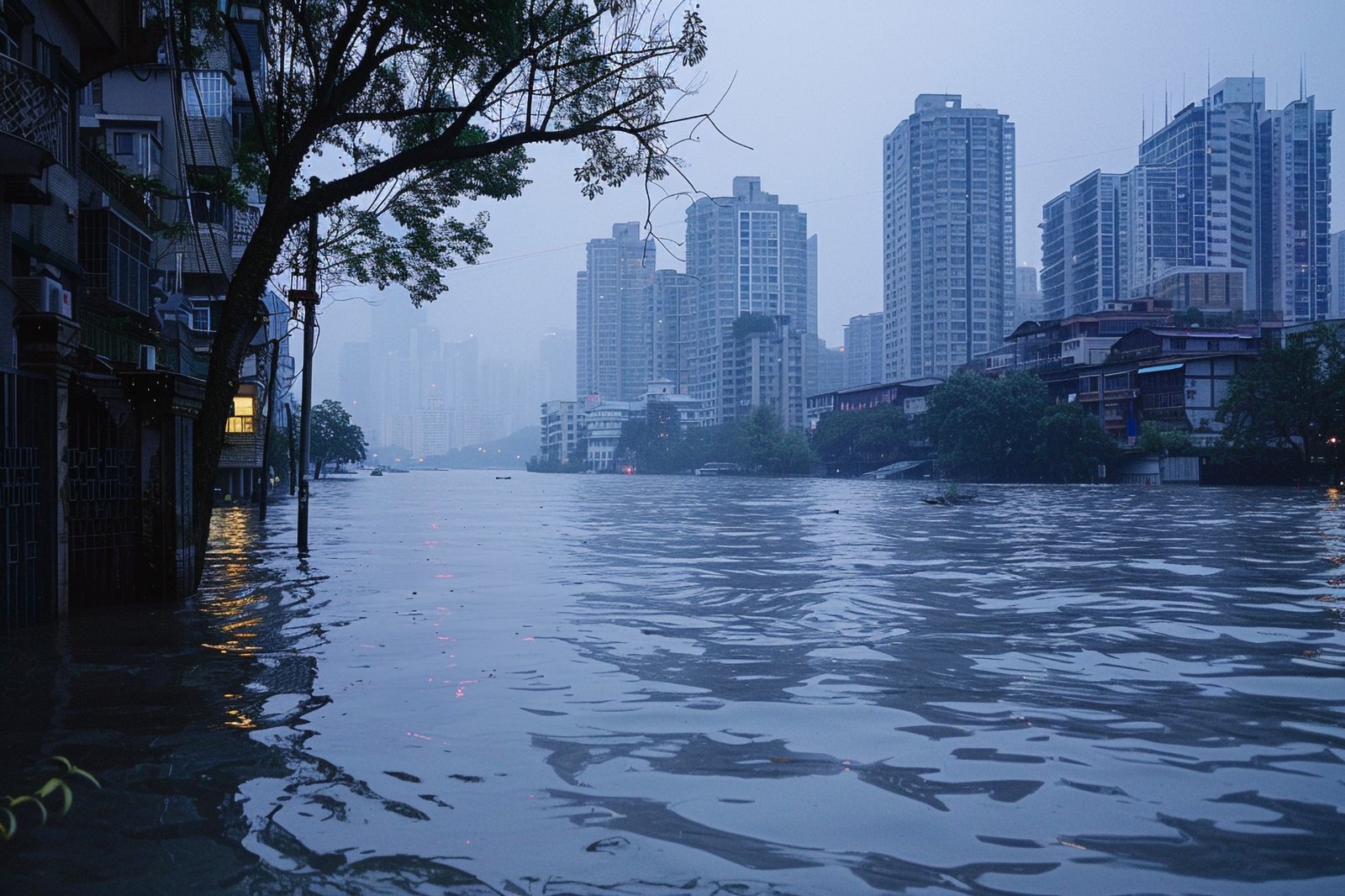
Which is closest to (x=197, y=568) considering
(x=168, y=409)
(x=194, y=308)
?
(x=168, y=409)

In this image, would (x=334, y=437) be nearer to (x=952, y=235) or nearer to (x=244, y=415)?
(x=244, y=415)

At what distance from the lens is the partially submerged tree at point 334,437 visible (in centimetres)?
8250

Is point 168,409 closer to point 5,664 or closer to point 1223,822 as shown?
point 5,664

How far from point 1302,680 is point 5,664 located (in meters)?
10.0

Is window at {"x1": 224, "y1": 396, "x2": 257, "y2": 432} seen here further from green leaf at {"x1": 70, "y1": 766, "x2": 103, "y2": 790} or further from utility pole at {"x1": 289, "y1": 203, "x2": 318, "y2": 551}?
green leaf at {"x1": 70, "y1": 766, "x2": 103, "y2": 790}

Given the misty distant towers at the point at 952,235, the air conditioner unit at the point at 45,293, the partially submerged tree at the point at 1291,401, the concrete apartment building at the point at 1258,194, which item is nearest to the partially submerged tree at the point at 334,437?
the partially submerged tree at the point at 1291,401

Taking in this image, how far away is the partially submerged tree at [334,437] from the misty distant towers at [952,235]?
96.1 metres

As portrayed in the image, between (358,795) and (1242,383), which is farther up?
(1242,383)

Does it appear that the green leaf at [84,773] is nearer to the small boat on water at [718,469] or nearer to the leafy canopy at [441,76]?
the leafy canopy at [441,76]

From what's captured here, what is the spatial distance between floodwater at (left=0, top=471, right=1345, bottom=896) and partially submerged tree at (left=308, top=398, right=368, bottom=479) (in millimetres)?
71759

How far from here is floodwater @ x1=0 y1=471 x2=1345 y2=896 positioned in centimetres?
426

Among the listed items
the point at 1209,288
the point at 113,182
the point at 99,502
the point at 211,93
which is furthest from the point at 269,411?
the point at 1209,288

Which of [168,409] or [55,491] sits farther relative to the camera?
[168,409]

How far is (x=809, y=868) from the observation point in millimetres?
4199
